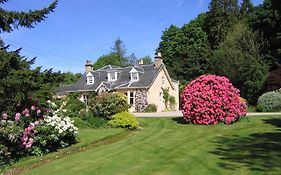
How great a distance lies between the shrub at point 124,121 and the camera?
64.4 feet

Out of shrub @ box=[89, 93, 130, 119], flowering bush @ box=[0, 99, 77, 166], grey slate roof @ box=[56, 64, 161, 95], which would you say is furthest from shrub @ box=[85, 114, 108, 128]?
grey slate roof @ box=[56, 64, 161, 95]

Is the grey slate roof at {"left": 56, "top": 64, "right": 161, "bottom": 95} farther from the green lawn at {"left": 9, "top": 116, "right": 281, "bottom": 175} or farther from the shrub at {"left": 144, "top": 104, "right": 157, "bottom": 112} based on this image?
the green lawn at {"left": 9, "top": 116, "right": 281, "bottom": 175}

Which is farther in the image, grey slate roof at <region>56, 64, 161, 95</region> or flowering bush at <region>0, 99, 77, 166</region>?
grey slate roof at <region>56, 64, 161, 95</region>

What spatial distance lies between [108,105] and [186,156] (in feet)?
39.6

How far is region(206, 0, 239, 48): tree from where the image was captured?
55875 mm

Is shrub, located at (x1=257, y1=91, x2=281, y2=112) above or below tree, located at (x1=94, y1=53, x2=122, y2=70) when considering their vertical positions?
below

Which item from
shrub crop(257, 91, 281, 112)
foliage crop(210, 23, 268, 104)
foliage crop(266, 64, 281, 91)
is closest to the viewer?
shrub crop(257, 91, 281, 112)

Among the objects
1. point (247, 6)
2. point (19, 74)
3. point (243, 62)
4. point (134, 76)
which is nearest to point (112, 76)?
point (134, 76)

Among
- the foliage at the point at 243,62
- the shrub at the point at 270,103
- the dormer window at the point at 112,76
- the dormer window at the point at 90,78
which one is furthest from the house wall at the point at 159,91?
the shrub at the point at 270,103

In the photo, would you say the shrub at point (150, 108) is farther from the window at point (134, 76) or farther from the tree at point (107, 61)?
the tree at point (107, 61)

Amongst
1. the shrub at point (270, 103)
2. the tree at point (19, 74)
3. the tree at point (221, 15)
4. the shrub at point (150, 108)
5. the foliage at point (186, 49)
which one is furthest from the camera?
the foliage at point (186, 49)

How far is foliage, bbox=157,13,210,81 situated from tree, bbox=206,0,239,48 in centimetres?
306

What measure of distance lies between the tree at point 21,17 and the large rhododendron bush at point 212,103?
387 inches

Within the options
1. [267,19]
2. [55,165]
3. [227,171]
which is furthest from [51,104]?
[267,19]
